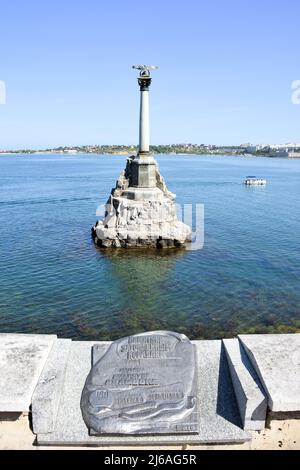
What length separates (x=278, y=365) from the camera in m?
6.73

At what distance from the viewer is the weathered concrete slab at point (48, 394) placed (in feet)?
19.9

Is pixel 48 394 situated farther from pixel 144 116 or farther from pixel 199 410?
pixel 144 116

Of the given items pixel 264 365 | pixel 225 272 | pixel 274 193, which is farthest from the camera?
pixel 274 193

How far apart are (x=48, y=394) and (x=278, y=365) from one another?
376 centimetres

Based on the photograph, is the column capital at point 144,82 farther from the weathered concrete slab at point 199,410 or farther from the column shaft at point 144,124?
the weathered concrete slab at point 199,410

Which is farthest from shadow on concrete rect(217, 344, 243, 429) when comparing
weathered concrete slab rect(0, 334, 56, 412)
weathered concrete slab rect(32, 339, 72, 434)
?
weathered concrete slab rect(0, 334, 56, 412)

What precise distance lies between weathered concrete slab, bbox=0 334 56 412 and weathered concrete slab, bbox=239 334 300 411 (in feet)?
11.9

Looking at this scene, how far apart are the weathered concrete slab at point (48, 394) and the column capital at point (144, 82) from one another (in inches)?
804

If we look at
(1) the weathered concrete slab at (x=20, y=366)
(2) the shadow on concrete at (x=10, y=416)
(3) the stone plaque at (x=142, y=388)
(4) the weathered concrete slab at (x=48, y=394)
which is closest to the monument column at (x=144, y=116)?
(1) the weathered concrete slab at (x=20, y=366)

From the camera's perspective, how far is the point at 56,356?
7.08 metres

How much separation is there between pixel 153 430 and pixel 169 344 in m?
1.55

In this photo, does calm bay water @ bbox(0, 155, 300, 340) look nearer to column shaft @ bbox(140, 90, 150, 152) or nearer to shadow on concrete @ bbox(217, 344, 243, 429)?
shadow on concrete @ bbox(217, 344, 243, 429)

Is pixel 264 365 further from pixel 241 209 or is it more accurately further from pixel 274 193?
pixel 274 193
